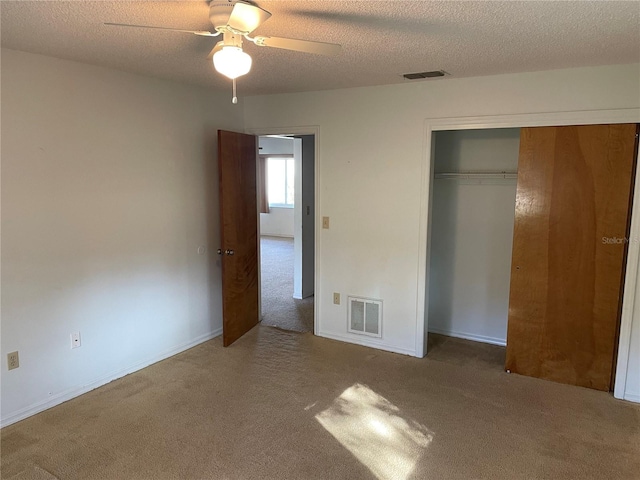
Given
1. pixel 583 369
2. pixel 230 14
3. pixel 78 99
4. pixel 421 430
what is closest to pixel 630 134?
pixel 583 369

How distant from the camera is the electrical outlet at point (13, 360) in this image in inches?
108

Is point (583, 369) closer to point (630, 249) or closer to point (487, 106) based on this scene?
point (630, 249)

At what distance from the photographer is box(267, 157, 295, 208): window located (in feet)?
35.1

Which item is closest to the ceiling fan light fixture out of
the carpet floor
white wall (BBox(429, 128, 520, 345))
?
white wall (BBox(429, 128, 520, 345))

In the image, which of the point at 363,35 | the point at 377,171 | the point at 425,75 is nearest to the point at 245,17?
the point at 363,35

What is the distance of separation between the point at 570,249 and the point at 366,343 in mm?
1843

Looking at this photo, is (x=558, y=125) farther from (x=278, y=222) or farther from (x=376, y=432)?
(x=278, y=222)

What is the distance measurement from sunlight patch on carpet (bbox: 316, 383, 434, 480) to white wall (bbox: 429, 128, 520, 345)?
1556mm

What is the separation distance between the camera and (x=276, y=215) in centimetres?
1077

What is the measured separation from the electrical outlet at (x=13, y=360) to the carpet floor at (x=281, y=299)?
89.5 inches

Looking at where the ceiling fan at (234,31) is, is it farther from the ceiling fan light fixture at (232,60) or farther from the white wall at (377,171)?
the white wall at (377,171)

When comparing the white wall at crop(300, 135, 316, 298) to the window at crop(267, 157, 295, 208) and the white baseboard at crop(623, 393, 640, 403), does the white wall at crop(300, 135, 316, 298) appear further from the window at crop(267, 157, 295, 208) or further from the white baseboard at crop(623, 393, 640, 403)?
the window at crop(267, 157, 295, 208)

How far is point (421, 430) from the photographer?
2729 millimetres

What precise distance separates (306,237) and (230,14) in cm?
384
